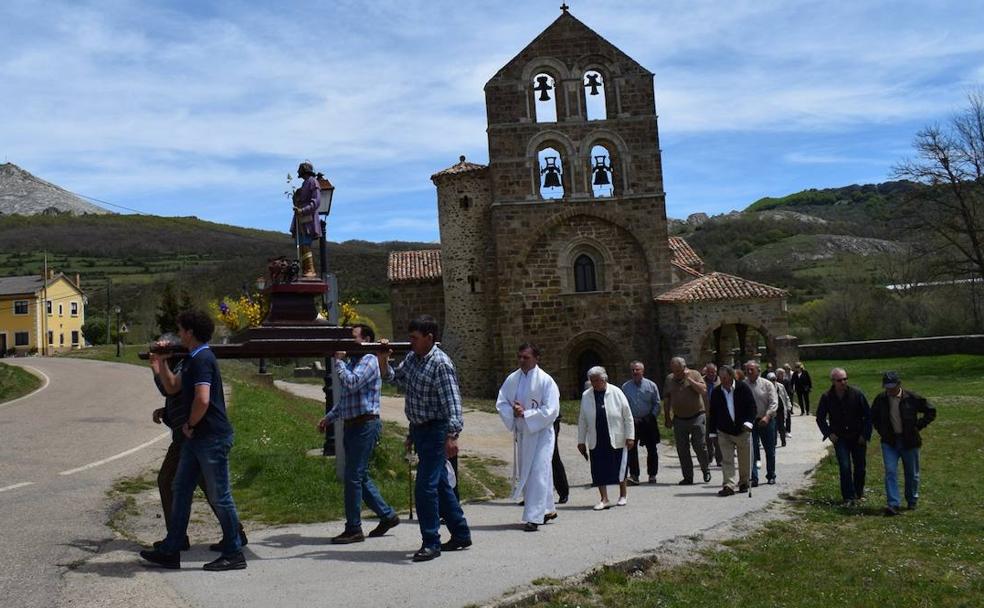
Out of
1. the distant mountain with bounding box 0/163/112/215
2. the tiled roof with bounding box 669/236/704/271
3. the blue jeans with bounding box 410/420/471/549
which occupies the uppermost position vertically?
the distant mountain with bounding box 0/163/112/215

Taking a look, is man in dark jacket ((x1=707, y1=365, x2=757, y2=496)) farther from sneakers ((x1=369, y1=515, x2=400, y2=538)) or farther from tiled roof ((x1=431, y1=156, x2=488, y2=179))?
tiled roof ((x1=431, y1=156, x2=488, y2=179))

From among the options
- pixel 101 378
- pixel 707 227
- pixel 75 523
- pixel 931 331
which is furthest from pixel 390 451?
pixel 707 227

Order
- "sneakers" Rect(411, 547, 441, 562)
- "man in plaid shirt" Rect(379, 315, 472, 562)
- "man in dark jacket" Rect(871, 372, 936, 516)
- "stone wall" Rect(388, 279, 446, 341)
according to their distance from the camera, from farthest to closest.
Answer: "stone wall" Rect(388, 279, 446, 341) < "man in dark jacket" Rect(871, 372, 936, 516) < "man in plaid shirt" Rect(379, 315, 472, 562) < "sneakers" Rect(411, 547, 441, 562)

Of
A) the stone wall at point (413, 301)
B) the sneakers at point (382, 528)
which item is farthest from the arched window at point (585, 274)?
the sneakers at point (382, 528)

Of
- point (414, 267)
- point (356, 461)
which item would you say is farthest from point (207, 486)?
point (414, 267)

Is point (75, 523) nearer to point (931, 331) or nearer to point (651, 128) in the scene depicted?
point (651, 128)

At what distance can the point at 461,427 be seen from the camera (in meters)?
7.18

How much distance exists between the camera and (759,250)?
339ft

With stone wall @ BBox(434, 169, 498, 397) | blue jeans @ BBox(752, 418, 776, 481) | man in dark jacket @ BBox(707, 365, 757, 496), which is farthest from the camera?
stone wall @ BBox(434, 169, 498, 397)

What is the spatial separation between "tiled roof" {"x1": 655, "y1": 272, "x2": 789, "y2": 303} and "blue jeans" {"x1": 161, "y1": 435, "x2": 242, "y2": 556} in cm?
2220

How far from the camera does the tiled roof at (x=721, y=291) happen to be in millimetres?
27062

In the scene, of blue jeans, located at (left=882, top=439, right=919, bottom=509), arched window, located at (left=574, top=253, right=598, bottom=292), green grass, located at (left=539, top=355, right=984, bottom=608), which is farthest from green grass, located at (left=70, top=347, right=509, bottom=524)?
arched window, located at (left=574, top=253, right=598, bottom=292)

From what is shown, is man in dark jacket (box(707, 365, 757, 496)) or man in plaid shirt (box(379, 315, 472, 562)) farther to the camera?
man in dark jacket (box(707, 365, 757, 496))

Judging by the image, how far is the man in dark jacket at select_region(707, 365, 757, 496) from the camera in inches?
441
